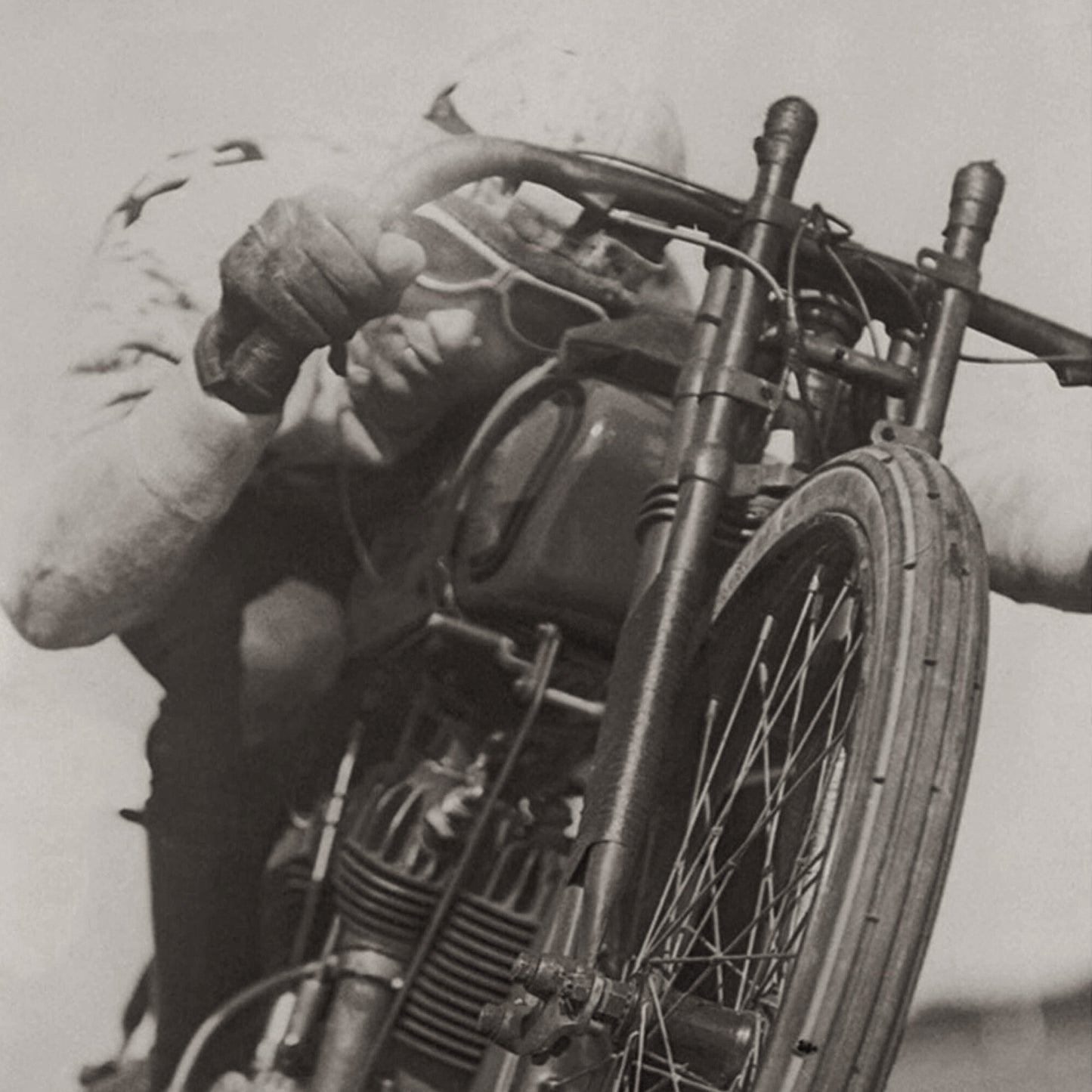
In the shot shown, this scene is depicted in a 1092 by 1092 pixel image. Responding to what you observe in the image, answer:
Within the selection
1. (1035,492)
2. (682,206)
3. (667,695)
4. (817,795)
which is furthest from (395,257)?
(1035,492)

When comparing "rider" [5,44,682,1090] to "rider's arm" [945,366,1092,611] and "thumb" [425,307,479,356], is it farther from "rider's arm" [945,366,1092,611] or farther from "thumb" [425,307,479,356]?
"rider's arm" [945,366,1092,611]

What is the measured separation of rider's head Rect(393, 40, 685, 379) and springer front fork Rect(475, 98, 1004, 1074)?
0.65 feet

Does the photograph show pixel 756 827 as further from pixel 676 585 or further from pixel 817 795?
pixel 676 585

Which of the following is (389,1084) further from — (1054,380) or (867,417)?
(1054,380)

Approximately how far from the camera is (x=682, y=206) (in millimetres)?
→ 1445

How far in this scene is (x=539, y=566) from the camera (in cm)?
150

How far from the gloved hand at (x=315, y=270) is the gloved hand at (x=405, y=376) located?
0.28 m

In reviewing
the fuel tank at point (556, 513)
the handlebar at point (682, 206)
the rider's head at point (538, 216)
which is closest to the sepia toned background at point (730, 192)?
the rider's head at point (538, 216)

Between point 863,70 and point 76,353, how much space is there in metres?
0.78

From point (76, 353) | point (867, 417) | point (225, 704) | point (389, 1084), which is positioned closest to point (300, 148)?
point (76, 353)

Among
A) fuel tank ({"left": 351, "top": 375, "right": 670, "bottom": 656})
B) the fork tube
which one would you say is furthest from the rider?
the fork tube

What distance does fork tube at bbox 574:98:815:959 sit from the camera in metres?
1.23

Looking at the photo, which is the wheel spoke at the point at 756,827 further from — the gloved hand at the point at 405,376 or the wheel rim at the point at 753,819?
the gloved hand at the point at 405,376

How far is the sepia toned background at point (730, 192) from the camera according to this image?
1.72 metres
